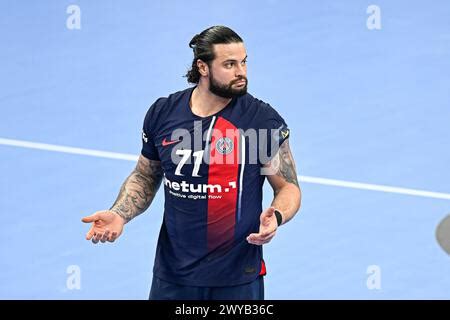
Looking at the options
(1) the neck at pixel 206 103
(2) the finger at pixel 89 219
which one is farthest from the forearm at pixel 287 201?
(2) the finger at pixel 89 219

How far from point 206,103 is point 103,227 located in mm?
959

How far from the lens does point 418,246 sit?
10.6 metres

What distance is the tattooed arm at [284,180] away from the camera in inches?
311

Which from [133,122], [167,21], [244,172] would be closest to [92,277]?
[133,122]

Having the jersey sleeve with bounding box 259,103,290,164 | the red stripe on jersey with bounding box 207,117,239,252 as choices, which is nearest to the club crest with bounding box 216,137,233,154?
the red stripe on jersey with bounding box 207,117,239,252

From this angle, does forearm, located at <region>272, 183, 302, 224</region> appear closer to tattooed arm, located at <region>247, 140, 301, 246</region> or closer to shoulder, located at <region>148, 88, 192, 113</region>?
tattooed arm, located at <region>247, 140, 301, 246</region>

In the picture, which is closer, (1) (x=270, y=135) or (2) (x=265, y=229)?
(2) (x=265, y=229)

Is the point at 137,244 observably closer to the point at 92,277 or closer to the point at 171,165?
the point at 92,277

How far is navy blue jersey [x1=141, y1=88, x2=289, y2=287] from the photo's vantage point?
7816mm

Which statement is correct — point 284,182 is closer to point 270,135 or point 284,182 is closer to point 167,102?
point 270,135

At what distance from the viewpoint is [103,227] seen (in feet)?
25.4

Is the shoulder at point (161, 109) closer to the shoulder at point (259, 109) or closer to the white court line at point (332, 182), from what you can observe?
the shoulder at point (259, 109)

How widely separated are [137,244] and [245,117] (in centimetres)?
306

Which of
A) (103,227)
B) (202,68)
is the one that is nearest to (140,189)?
(103,227)
